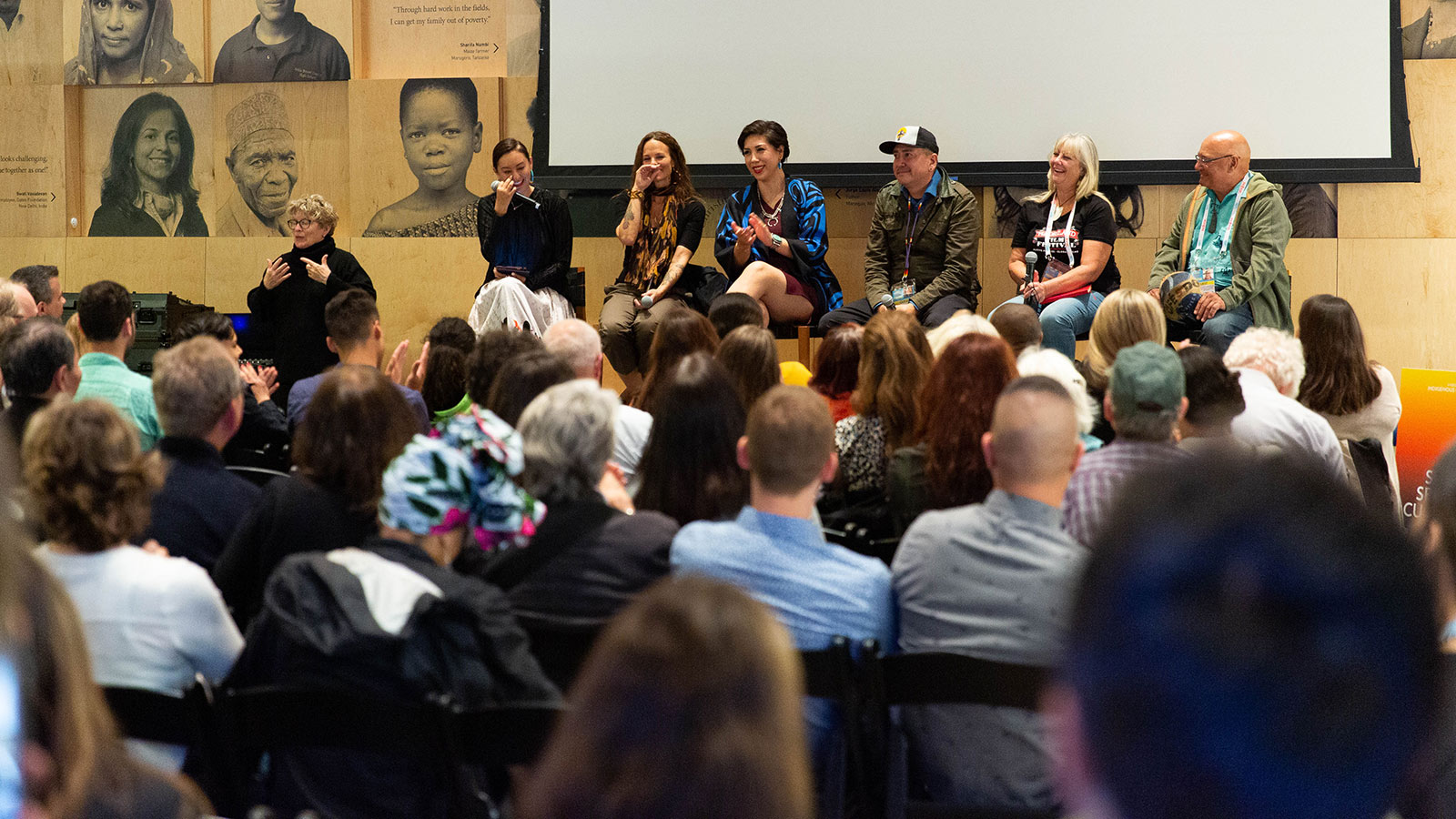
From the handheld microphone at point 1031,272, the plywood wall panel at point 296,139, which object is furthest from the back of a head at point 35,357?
the plywood wall panel at point 296,139

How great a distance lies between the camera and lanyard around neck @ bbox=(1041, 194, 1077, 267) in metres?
6.02

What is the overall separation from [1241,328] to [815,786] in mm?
4141

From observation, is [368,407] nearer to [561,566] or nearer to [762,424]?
[561,566]

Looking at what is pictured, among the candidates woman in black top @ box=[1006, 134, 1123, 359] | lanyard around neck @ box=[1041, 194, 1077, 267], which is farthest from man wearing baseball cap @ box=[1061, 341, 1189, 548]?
lanyard around neck @ box=[1041, 194, 1077, 267]

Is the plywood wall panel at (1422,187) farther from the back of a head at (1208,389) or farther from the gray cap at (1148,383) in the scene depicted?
the gray cap at (1148,383)

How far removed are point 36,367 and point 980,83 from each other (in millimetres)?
5069

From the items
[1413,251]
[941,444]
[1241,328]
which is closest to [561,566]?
[941,444]

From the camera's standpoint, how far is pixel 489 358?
3.79 metres

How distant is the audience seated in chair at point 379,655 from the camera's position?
6.35 feet

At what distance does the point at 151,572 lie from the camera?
204cm

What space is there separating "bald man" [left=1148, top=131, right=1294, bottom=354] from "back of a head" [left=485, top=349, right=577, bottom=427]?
3476 millimetres

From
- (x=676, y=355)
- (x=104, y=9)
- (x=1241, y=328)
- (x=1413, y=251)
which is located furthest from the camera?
(x=104, y=9)

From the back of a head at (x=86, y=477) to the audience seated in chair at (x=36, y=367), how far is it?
5.18 feet

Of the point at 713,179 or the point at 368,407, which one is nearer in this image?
the point at 368,407
